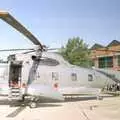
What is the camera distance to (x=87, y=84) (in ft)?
63.6

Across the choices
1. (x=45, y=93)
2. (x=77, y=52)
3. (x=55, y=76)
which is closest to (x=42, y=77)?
(x=55, y=76)

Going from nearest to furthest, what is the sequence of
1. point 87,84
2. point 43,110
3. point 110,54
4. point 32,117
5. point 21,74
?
point 32,117 → point 43,110 → point 21,74 → point 87,84 → point 110,54

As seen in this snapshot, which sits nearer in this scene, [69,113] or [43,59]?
[69,113]

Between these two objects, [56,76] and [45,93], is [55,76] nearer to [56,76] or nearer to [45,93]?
[56,76]

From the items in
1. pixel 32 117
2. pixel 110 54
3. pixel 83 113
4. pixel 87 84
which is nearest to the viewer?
pixel 32 117

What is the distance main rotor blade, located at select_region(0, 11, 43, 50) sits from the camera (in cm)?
1018

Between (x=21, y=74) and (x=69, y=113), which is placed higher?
(x=21, y=74)

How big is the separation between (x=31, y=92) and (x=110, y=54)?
43.3 metres

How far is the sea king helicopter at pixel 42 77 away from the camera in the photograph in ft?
55.4

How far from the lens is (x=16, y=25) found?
1221cm

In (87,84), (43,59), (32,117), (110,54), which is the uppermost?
(110,54)

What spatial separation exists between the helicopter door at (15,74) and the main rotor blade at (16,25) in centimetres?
227

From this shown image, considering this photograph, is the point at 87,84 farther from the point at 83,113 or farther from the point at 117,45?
the point at 117,45

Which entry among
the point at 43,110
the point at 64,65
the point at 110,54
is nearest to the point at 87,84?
the point at 64,65
